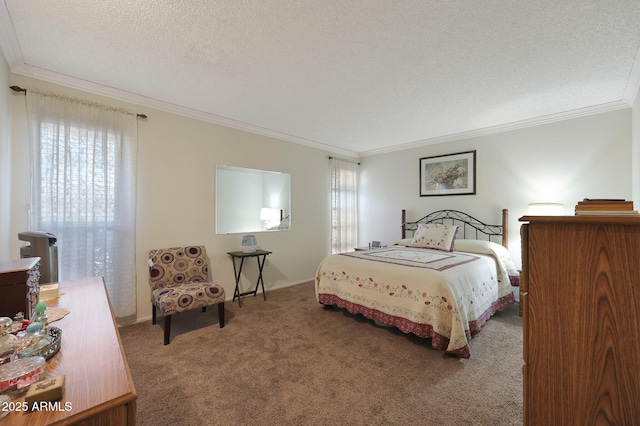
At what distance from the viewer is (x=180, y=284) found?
2982mm

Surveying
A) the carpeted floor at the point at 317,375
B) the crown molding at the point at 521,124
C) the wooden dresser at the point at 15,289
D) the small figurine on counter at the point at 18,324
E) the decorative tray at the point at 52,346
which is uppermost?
the crown molding at the point at 521,124

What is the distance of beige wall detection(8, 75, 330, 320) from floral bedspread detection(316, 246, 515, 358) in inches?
51.3

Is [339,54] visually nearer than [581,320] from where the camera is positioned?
No

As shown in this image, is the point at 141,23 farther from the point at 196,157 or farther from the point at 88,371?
the point at 88,371

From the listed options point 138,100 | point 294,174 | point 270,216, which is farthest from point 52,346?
point 270,216

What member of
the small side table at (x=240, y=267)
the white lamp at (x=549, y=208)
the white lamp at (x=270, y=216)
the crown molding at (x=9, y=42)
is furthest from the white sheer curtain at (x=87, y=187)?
the white lamp at (x=549, y=208)

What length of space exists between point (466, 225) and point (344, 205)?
2.19m

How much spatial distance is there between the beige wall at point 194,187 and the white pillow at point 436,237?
187cm

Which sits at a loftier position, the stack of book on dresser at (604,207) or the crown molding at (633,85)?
the crown molding at (633,85)

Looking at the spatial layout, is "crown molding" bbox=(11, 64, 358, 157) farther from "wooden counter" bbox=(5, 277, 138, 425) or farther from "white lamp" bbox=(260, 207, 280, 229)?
"wooden counter" bbox=(5, 277, 138, 425)

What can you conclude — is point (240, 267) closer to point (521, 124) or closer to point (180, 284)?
point (180, 284)

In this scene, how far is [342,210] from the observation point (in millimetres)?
5348

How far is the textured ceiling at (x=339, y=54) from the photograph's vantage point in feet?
5.62

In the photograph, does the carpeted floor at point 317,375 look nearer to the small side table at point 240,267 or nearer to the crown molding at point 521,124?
the small side table at point 240,267
